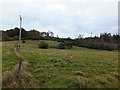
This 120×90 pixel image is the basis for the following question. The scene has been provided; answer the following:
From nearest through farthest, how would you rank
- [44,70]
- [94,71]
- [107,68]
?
[44,70] → [94,71] → [107,68]

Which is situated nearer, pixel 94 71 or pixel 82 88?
pixel 82 88

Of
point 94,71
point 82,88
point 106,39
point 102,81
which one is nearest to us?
point 82,88

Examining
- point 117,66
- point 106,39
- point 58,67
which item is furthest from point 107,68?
point 106,39

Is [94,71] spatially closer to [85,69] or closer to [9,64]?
[85,69]

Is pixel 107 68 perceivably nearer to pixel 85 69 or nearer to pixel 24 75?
pixel 85 69

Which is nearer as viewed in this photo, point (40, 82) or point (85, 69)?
point (40, 82)

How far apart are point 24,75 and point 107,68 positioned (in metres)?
8.75

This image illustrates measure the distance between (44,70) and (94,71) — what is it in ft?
12.7

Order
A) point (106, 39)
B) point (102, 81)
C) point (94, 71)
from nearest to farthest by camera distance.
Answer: point (102, 81) → point (94, 71) → point (106, 39)

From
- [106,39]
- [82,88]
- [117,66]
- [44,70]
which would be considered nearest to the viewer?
[82,88]

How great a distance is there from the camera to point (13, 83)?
15.1 metres

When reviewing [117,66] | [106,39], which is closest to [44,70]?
[117,66]

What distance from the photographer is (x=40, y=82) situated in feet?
54.0

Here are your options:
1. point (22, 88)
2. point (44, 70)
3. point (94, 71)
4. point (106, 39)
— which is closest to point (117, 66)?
point (94, 71)
